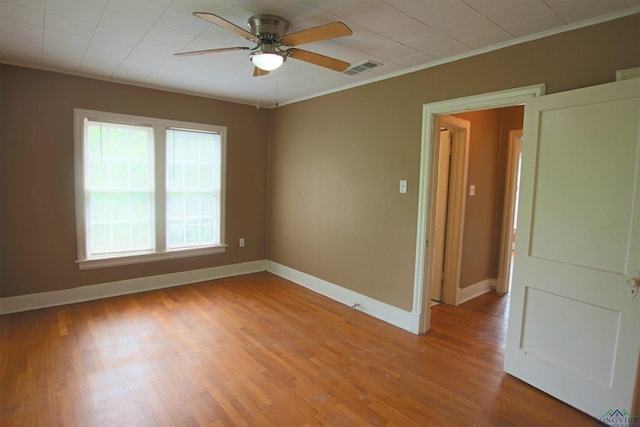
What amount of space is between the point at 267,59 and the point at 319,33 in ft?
1.48

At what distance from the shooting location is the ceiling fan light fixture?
2.29 metres

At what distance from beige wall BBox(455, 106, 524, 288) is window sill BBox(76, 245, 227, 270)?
3434 millimetres

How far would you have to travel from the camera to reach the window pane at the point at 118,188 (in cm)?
398

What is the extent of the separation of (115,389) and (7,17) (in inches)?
107

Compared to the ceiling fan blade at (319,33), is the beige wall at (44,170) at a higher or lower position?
lower

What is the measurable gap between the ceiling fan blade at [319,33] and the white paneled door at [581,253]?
1504mm

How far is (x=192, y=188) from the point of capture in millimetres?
4746

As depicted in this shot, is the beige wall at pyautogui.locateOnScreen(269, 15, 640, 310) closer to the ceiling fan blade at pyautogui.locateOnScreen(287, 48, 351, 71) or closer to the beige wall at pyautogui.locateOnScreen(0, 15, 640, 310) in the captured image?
the beige wall at pyautogui.locateOnScreen(0, 15, 640, 310)

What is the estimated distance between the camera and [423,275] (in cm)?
334

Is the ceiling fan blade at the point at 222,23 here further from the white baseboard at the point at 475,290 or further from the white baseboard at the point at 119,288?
the white baseboard at the point at 475,290

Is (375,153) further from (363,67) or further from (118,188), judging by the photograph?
(118,188)

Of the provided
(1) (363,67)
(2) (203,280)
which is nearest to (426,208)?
(1) (363,67)

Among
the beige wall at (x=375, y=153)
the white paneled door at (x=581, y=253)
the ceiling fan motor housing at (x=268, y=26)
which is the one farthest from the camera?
the beige wall at (x=375, y=153)

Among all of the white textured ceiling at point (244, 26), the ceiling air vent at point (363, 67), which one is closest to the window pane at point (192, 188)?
the white textured ceiling at point (244, 26)
